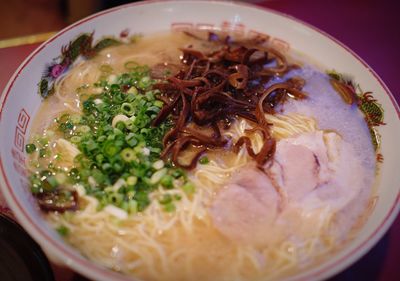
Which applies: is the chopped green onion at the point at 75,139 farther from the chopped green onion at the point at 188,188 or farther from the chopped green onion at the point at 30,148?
the chopped green onion at the point at 188,188

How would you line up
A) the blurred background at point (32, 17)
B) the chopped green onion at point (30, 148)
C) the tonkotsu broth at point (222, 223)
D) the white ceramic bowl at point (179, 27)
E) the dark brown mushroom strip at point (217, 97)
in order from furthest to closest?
the blurred background at point (32, 17), the dark brown mushroom strip at point (217, 97), the chopped green onion at point (30, 148), the tonkotsu broth at point (222, 223), the white ceramic bowl at point (179, 27)

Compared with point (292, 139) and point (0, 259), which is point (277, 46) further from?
point (0, 259)

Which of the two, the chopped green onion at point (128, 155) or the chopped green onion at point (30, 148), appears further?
the chopped green onion at point (30, 148)

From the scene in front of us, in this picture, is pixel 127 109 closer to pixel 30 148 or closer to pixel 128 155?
pixel 128 155

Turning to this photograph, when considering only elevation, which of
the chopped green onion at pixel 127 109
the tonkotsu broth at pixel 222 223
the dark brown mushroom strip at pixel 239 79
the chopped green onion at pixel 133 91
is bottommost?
the tonkotsu broth at pixel 222 223

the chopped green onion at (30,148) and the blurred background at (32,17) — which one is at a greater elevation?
the blurred background at (32,17)

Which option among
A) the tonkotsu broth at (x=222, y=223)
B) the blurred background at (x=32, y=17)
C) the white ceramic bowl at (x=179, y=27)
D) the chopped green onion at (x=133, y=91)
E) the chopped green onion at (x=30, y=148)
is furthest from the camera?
the blurred background at (x=32, y=17)

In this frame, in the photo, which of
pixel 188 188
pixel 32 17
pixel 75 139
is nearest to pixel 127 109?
pixel 75 139

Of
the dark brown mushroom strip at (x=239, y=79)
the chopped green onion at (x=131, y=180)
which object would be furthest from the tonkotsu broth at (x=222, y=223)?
the dark brown mushroom strip at (x=239, y=79)
